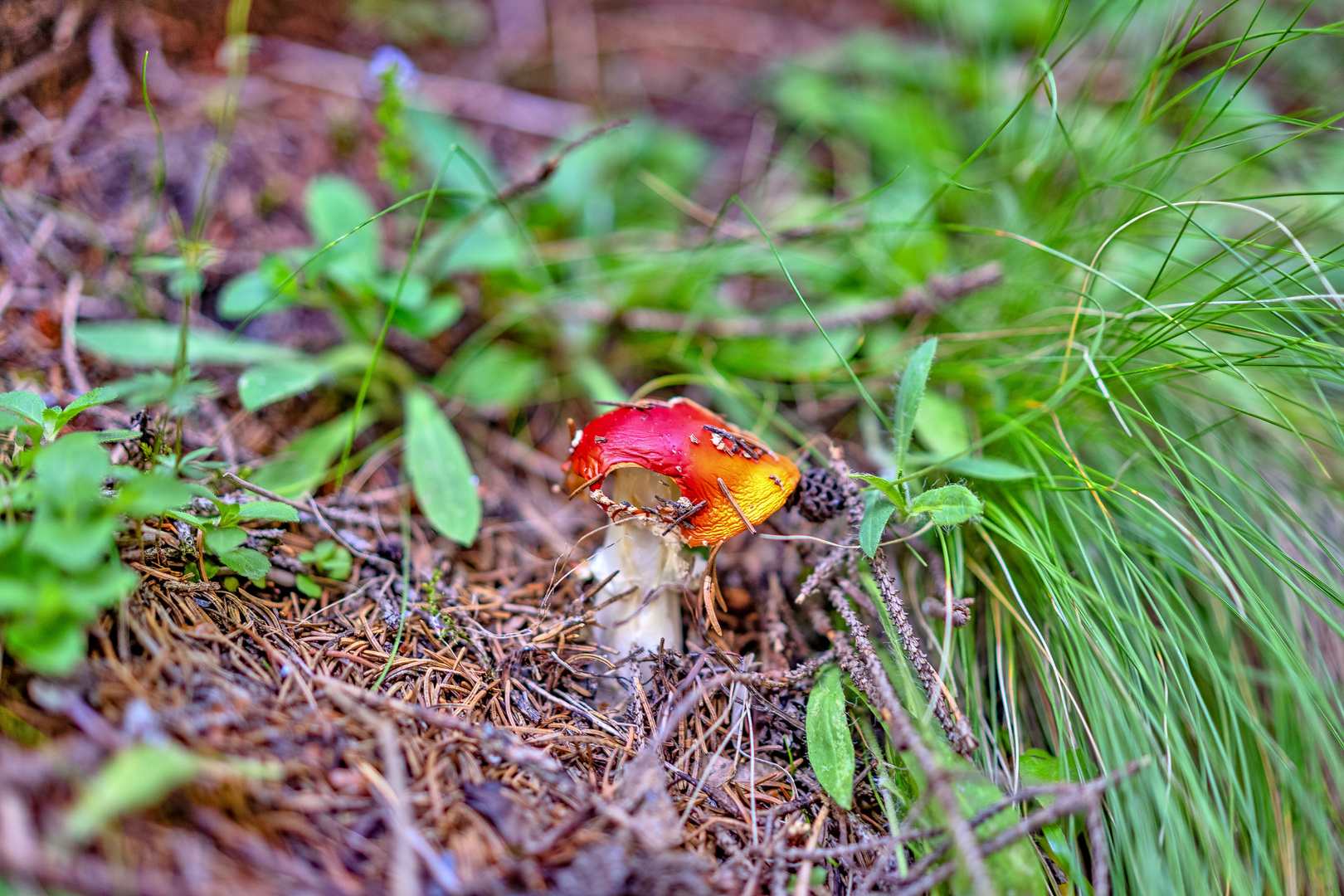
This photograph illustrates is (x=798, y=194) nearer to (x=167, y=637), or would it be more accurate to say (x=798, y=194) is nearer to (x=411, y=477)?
(x=411, y=477)

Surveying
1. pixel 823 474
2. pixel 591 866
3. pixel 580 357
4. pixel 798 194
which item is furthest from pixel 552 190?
pixel 591 866

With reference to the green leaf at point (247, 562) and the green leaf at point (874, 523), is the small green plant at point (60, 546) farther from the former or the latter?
the green leaf at point (874, 523)

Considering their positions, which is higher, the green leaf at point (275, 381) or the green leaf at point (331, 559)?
the green leaf at point (275, 381)

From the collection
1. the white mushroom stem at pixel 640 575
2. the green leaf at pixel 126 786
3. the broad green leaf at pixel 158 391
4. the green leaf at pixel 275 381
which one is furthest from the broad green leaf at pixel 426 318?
the green leaf at pixel 126 786

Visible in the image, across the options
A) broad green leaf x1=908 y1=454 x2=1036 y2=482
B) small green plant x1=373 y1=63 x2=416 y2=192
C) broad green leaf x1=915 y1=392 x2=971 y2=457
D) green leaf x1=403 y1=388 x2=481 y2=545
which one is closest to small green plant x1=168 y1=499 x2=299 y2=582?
green leaf x1=403 y1=388 x2=481 y2=545

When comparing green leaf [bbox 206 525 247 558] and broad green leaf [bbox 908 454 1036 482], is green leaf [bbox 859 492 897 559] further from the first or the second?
green leaf [bbox 206 525 247 558]
